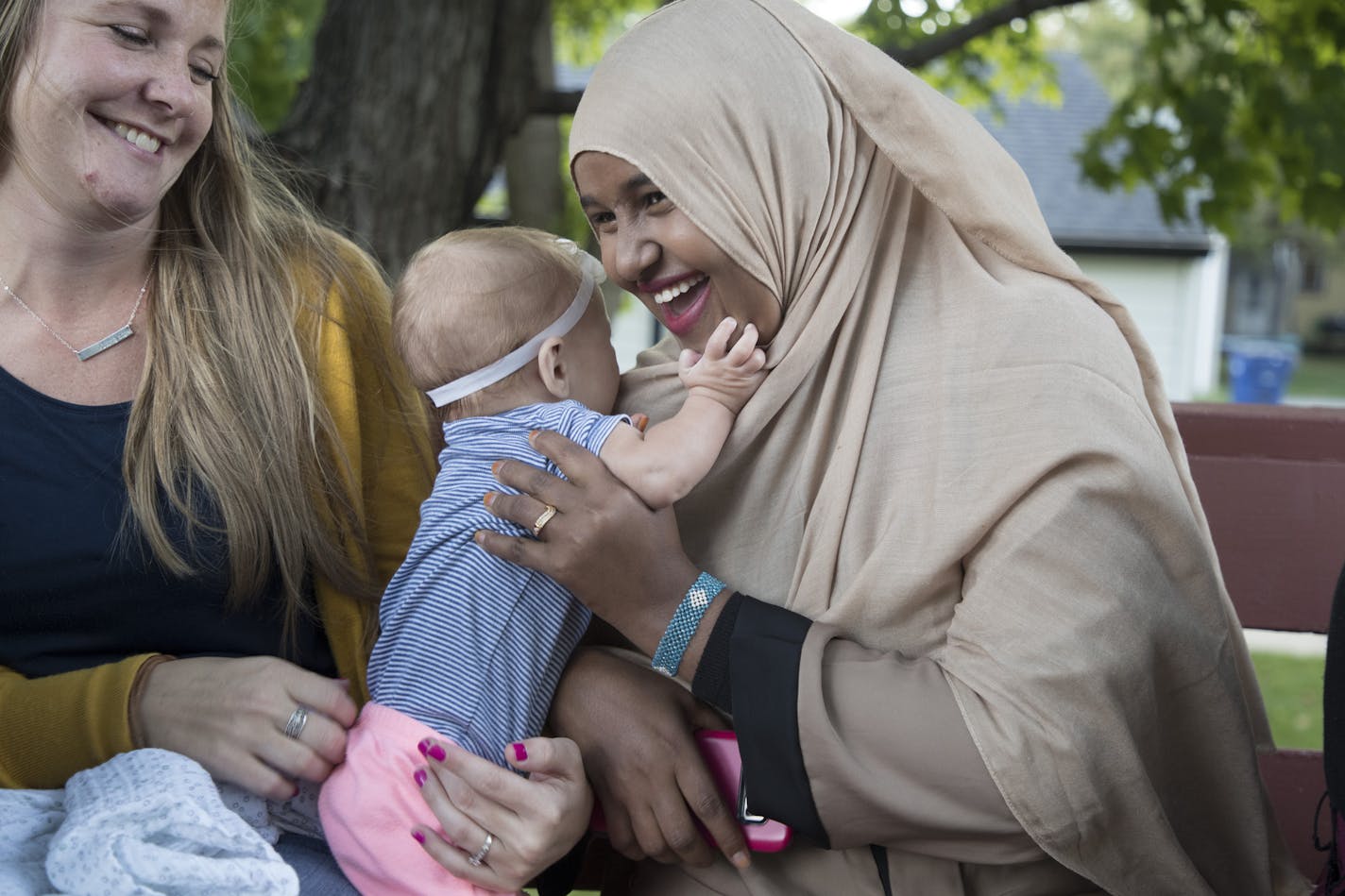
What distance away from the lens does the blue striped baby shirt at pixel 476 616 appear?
2311mm

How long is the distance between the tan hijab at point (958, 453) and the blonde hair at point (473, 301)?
237 mm

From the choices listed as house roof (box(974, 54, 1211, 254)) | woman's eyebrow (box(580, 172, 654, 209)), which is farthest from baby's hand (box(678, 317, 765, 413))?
house roof (box(974, 54, 1211, 254))

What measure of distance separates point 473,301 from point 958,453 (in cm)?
84

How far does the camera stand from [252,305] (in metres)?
2.76

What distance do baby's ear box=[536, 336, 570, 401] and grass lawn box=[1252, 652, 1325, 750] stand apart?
487 centimetres

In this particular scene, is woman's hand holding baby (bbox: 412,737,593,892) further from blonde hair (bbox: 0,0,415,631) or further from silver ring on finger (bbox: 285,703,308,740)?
blonde hair (bbox: 0,0,415,631)

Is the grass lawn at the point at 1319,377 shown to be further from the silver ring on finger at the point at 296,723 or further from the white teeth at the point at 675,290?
the silver ring on finger at the point at 296,723

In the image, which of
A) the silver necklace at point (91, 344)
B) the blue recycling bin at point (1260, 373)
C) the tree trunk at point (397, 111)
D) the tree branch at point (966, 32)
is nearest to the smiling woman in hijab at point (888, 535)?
the silver necklace at point (91, 344)

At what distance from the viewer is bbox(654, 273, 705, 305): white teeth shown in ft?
7.97

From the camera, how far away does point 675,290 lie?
2.44 m

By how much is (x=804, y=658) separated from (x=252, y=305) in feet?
4.19

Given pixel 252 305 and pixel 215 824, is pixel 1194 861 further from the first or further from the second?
pixel 252 305

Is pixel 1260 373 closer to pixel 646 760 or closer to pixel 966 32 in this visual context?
pixel 966 32

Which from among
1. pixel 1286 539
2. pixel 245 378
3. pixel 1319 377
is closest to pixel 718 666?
pixel 245 378
